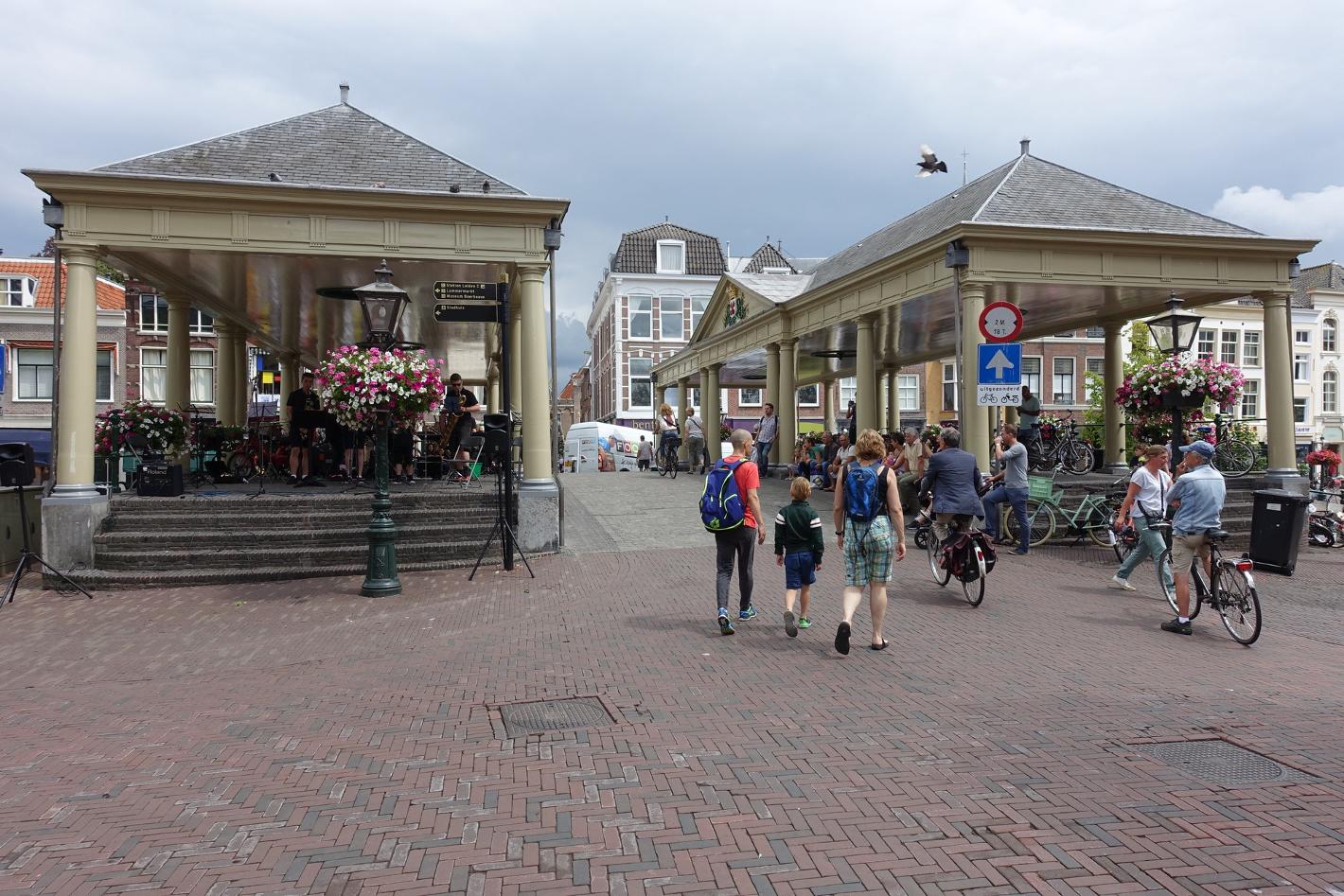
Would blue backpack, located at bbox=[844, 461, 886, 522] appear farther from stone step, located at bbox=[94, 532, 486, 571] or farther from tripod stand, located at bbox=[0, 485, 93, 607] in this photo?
tripod stand, located at bbox=[0, 485, 93, 607]

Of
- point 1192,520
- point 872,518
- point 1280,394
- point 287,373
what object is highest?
point 287,373

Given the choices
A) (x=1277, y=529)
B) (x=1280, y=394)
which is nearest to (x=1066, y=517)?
(x=1277, y=529)

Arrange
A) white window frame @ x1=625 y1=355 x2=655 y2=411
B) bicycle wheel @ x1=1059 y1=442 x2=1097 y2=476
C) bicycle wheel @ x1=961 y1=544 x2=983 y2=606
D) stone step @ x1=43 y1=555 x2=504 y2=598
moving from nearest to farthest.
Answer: bicycle wheel @ x1=961 y1=544 x2=983 y2=606 < stone step @ x1=43 y1=555 x2=504 y2=598 < bicycle wheel @ x1=1059 y1=442 x2=1097 y2=476 < white window frame @ x1=625 y1=355 x2=655 y2=411

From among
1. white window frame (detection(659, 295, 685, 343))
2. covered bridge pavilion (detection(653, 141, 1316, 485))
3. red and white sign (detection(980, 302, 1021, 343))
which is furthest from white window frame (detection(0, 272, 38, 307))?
red and white sign (detection(980, 302, 1021, 343))

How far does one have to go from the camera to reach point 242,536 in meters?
10.7

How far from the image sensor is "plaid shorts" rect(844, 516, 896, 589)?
6.95m

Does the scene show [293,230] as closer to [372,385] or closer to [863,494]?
[372,385]

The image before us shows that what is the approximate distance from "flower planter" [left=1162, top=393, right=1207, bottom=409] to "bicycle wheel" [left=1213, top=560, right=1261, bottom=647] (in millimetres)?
A: 6859

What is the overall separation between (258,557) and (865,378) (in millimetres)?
11449

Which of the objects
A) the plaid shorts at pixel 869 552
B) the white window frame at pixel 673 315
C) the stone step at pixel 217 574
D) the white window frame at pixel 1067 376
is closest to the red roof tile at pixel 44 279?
the white window frame at pixel 673 315

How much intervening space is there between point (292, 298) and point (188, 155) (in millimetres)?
3790

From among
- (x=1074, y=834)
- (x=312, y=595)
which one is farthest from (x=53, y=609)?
(x=1074, y=834)

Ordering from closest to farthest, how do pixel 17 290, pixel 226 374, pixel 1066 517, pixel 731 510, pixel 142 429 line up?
pixel 731 510
pixel 142 429
pixel 1066 517
pixel 226 374
pixel 17 290

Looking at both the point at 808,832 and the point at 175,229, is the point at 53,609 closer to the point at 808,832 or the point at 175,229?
the point at 175,229
